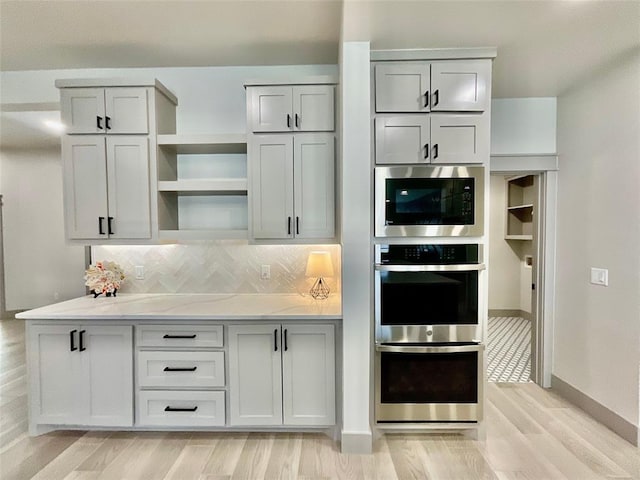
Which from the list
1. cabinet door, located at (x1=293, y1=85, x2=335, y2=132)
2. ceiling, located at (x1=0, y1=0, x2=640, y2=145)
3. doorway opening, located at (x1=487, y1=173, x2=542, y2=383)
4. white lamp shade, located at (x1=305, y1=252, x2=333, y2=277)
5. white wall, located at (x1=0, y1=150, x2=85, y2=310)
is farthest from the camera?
white wall, located at (x1=0, y1=150, x2=85, y2=310)

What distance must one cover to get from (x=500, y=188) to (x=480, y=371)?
4052mm

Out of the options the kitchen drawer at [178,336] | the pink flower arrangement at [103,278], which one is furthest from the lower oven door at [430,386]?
the pink flower arrangement at [103,278]

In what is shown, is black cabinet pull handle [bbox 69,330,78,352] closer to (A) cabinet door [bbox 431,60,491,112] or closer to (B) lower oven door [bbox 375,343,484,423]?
(B) lower oven door [bbox 375,343,484,423]

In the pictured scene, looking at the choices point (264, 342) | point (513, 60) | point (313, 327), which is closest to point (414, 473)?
point (313, 327)

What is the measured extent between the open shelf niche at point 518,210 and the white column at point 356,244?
4170 mm

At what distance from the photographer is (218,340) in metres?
2.29

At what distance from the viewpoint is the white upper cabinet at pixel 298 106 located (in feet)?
8.02

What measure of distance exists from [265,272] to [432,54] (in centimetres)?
Answer: 208

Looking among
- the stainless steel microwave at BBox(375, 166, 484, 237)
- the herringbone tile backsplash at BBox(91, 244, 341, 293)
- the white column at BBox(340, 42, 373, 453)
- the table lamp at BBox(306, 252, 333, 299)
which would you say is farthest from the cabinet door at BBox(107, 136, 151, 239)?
the stainless steel microwave at BBox(375, 166, 484, 237)

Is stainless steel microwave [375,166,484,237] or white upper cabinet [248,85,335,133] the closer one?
stainless steel microwave [375,166,484,237]

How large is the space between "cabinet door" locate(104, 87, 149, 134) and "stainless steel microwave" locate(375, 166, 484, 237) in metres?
1.83

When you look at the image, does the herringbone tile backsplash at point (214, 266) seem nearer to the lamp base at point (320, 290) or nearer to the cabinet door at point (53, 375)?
the lamp base at point (320, 290)

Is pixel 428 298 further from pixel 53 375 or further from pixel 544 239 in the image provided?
pixel 53 375

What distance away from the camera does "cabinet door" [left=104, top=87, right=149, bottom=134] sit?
249 centimetres
